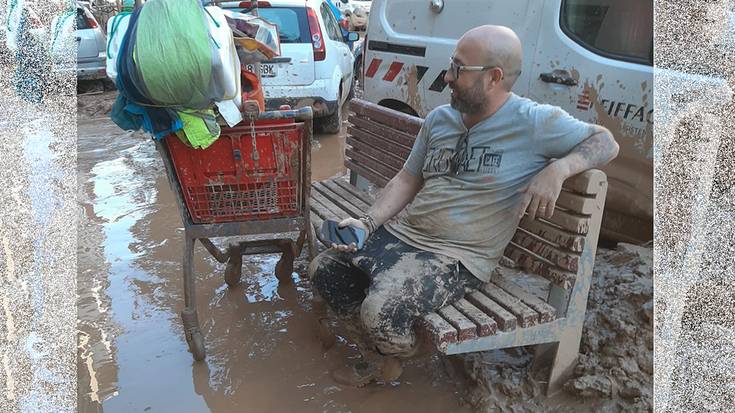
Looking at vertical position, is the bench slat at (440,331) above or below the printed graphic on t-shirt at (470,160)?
below

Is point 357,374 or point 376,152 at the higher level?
point 376,152

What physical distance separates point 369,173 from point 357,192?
0.54 feet

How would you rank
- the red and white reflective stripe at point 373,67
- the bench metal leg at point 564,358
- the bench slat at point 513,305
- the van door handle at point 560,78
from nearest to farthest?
the bench slat at point 513,305, the bench metal leg at point 564,358, the van door handle at point 560,78, the red and white reflective stripe at point 373,67

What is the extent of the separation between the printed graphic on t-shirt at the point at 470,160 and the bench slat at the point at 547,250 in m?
0.36

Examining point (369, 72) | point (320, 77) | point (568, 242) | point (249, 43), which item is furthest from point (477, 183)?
point (320, 77)

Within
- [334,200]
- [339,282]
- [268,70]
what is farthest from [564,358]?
[268,70]

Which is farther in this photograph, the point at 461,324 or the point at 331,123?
the point at 331,123

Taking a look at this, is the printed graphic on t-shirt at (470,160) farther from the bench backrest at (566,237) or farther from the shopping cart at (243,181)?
the shopping cart at (243,181)

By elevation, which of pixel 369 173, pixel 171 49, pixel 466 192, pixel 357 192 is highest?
pixel 171 49

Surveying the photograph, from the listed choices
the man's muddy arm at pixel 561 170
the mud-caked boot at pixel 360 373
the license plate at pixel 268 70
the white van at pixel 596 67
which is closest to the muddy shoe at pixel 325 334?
the mud-caked boot at pixel 360 373

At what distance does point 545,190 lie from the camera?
83.8 inches

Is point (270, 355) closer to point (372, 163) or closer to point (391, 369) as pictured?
point (391, 369)

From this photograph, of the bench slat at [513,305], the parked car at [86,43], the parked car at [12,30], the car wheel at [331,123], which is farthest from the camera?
the parked car at [86,43]

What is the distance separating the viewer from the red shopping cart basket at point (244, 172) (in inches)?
106
